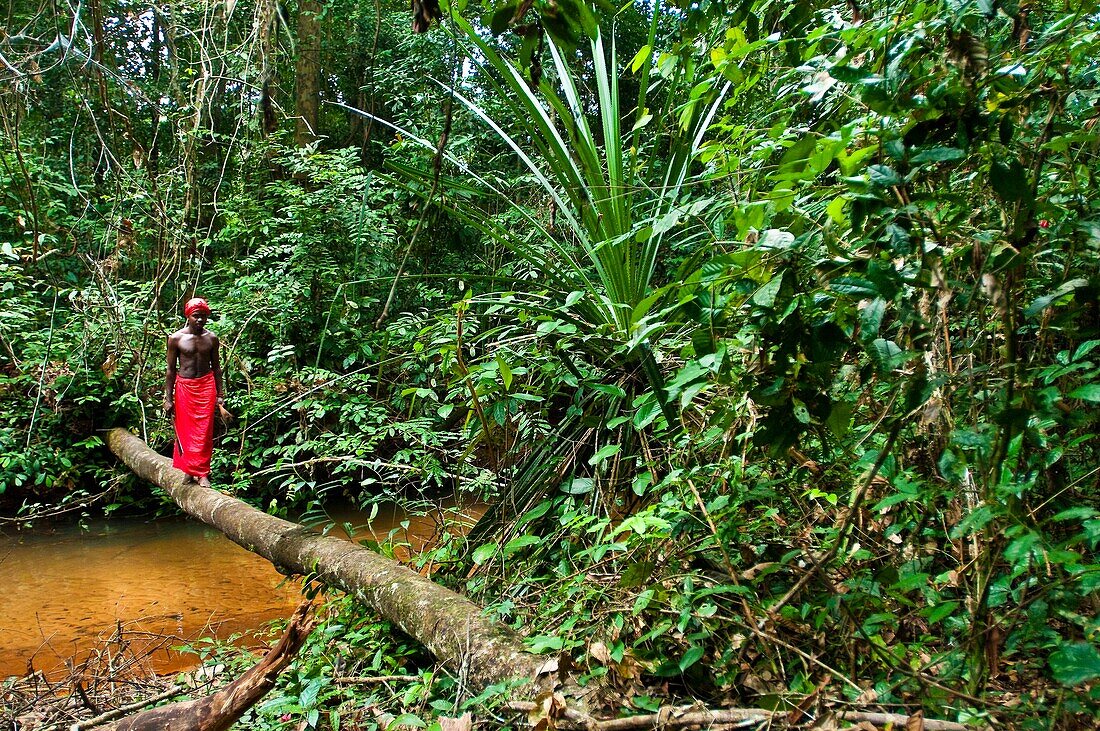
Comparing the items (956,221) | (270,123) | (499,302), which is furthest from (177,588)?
(956,221)

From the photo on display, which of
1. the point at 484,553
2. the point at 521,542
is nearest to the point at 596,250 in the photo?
the point at 521,542

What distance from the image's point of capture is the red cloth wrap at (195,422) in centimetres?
488

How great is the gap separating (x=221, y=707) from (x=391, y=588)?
0.84 m

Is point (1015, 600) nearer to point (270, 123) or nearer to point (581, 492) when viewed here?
point (581, 492)

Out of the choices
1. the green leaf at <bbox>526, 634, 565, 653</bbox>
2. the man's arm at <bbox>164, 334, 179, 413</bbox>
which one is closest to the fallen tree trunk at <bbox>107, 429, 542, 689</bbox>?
the green leaf at <bbox>526, 634, 565, 653</bbox>

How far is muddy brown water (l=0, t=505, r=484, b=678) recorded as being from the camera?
3727 mm

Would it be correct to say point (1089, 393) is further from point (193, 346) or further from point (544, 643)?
point (193, 346)

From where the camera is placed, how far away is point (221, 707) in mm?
1963

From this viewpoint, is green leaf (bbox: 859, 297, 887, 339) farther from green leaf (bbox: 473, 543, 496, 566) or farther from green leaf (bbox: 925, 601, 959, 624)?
green leaf (bbox: 473, 543, 496, 566)

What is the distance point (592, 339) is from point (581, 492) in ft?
Answer: 1.81

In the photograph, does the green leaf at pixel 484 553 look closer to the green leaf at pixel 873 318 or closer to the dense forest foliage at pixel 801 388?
the dense forest foliage at pixel 801 388

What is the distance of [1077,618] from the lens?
136 cm

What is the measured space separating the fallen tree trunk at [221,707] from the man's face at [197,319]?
3389 millimetres

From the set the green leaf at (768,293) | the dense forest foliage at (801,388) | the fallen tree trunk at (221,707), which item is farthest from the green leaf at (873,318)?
the fallen tree trunk at (221,707)
